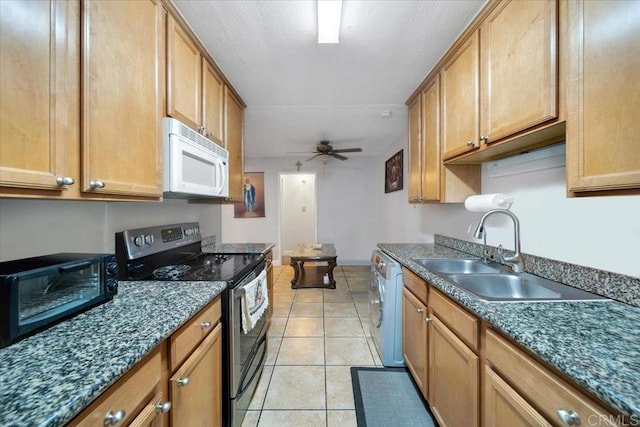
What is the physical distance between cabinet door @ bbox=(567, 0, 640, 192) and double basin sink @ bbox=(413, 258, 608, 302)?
49 cm

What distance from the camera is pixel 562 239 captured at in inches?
49.1

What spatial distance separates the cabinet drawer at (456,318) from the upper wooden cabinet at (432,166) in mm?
901

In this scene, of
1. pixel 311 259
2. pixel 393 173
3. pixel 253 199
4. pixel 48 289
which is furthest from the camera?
pixel 253 199

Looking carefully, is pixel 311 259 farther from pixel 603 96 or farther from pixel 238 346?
pixel 603 96

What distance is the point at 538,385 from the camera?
694mm

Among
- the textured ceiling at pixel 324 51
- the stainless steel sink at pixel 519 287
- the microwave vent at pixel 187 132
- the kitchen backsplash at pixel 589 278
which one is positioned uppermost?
the textured ceiling at pixel 324 51

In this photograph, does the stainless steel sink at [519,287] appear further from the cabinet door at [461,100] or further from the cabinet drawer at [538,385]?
the cabinet door at [461,100]

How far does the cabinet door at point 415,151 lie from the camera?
2252 millimetres

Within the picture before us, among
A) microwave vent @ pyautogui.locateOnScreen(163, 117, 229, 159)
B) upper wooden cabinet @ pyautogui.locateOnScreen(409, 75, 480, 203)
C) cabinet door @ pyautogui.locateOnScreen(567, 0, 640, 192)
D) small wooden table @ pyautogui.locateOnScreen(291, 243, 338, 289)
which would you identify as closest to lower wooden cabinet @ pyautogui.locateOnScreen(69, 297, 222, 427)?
microwave vent @ pyautogui.locateOnScreen(163, 117, 229, 159)

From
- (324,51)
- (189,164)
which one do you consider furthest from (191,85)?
(324,51)

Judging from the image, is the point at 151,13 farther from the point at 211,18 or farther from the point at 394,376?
the point at 394,376

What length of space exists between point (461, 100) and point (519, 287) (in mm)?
1207

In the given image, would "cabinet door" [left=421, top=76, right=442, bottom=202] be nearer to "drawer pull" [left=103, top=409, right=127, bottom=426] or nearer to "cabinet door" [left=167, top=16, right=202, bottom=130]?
"cabinet door" [left=167, top=16, right=202, bottom=130]

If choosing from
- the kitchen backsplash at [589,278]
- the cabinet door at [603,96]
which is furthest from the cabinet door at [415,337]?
the cabinet door at [603,96]
